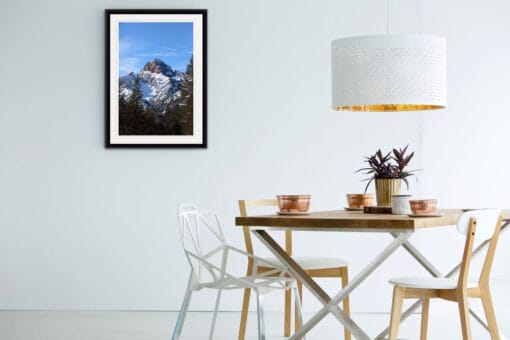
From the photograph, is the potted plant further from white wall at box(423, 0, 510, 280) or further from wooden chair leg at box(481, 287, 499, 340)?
white wall at box(423, 0, 510, 280)

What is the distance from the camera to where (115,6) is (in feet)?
17.4

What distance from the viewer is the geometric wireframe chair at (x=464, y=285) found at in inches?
116

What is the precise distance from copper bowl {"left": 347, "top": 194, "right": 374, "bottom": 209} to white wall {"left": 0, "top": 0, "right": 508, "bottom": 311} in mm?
1269

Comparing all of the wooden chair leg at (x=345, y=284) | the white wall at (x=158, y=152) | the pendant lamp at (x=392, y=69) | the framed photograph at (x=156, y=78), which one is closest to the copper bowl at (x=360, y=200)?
the wooden chair leg at (x=345, y=284)

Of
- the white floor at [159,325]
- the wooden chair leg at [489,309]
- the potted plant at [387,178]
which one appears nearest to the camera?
the wooden chair leg at [489,309]

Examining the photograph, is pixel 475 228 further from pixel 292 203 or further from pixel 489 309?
pixel 292 203

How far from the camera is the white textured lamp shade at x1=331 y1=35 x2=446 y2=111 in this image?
3.39 metres

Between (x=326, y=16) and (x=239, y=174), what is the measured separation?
122 cm

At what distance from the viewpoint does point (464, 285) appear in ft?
9.75

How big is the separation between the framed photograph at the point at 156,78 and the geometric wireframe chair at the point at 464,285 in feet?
8.08

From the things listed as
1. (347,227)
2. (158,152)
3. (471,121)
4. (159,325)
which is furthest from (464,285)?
(471,121)

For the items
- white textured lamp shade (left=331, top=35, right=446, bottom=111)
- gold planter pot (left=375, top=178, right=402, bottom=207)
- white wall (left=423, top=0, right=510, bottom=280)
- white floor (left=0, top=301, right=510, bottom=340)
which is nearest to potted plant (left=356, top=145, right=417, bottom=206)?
gold planter pot (left=375, top=178, right=402, bottom=207)

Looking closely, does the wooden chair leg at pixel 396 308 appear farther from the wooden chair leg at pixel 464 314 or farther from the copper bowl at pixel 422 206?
the copper bowl at pixel 422 206

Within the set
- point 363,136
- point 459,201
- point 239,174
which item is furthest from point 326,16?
point 459,201
